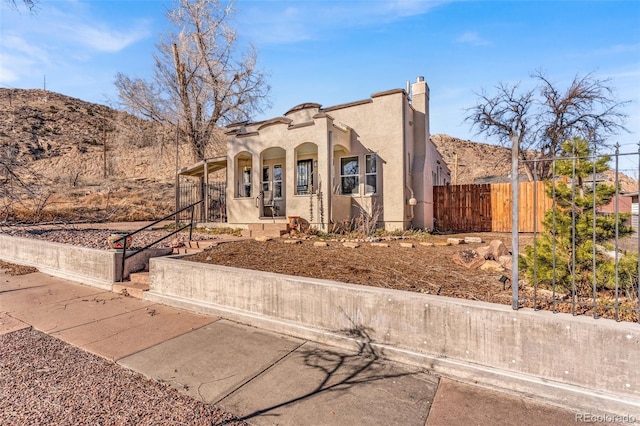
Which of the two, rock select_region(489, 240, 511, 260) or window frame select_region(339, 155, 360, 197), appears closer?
rock select_region(489, 240, 511, 260)

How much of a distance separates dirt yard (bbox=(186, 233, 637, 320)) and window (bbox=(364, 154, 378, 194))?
14.6 ft

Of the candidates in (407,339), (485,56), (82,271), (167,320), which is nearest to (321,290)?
(407,339)

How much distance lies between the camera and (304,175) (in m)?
13.0

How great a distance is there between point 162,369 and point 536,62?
22.0 meters

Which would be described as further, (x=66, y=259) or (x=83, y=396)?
(x=66, y=259)

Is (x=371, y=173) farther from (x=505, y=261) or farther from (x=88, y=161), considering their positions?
(x=88, y=161)

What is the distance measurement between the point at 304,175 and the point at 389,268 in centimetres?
842

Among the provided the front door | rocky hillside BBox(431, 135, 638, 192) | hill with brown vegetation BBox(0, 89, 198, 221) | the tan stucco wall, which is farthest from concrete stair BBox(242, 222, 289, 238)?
rocky hillside BBox(431, 135, 638, 192)

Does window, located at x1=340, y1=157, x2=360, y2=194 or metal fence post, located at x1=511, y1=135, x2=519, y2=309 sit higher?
window, located at x1=340, y1=157, x2=360, y2=194

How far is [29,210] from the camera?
51.4 feet

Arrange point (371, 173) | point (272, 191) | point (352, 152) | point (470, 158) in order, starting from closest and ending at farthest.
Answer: point (371, 173)
point (352, 152)
point (272, 191)
point (470, 158)

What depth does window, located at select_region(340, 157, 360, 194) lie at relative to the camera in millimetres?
Answer: 12174

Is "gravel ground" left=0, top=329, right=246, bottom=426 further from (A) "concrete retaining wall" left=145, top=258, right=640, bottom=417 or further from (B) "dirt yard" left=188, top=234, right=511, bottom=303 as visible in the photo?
(B) "dirt yard" left=188, top=234, right=511, bottom=303

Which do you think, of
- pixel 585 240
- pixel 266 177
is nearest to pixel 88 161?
pixel 266 177
